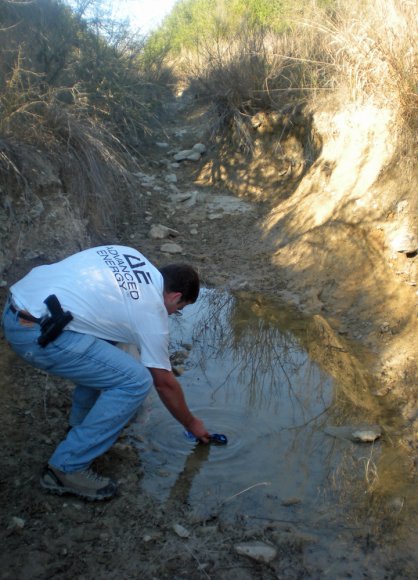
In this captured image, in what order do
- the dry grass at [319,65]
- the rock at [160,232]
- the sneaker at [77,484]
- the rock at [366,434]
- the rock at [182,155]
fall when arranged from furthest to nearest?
the rock at [182,155], the rock at [160,232], the dry grass at [319,65], the rock at [366,434], the sneaker at [77,484]

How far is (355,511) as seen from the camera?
3.11m

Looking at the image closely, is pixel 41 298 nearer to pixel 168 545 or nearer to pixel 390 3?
pixel 168 545

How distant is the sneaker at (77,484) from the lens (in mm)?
3043

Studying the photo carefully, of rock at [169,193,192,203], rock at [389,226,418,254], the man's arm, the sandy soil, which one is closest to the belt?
the man's arm

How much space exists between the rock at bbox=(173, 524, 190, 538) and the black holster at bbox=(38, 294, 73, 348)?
1.07m

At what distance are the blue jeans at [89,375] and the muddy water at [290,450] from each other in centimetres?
52

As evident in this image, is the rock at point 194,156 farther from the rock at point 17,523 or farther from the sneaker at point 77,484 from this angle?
the rock at point 17,523

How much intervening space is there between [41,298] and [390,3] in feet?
17.4

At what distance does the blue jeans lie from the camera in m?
2.90

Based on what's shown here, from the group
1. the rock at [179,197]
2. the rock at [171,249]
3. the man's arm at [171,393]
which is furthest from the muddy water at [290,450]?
the rock at [179,197]

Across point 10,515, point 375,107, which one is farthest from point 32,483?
point 375,107

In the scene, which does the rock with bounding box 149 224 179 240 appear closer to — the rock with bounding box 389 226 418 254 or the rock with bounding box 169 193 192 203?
the rock with bounding box 169 193 192 203

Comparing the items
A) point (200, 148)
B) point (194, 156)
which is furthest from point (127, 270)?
point (200, 148)

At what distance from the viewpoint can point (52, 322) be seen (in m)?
2.83
